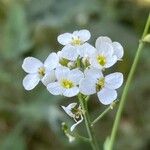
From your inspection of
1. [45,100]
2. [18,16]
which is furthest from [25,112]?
[18,16]

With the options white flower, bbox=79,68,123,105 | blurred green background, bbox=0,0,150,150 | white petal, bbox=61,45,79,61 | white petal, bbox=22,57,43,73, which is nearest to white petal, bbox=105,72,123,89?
white flower, bbox=79,68,123,105

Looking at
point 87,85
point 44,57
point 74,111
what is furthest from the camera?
point 44,57

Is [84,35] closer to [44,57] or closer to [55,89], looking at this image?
[55,89]

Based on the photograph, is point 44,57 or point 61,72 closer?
point 61,72

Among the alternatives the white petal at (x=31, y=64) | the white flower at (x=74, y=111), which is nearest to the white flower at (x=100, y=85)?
the white flower at (x=74, y=111)

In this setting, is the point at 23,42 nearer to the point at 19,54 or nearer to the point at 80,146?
the point at 19,54

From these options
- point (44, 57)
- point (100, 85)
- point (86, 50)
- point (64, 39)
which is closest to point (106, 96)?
point (100, 85)

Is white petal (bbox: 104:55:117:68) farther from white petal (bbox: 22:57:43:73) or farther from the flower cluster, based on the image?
white petal (bbox: 22:57:43:73)
